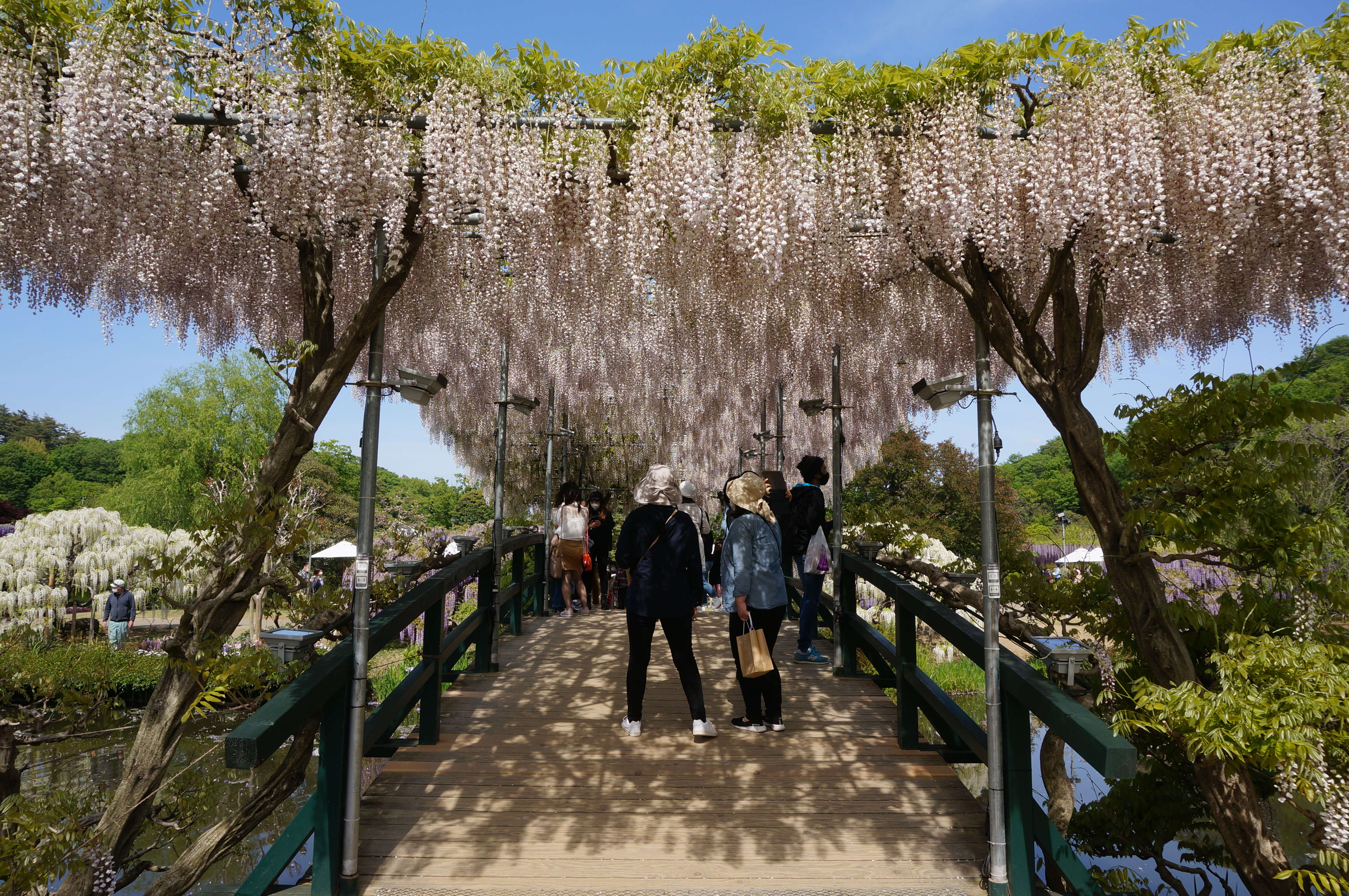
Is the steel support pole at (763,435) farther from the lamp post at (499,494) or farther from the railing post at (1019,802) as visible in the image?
the railing post at (1019,802)

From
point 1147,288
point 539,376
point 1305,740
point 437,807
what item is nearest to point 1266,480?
point 1305,740

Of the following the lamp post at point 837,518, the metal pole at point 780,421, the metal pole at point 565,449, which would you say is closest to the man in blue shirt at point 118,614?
the metal pole at point 565,449

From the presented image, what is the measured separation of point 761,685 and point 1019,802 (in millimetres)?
1334

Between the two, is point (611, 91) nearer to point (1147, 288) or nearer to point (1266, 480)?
point (1266, 480)

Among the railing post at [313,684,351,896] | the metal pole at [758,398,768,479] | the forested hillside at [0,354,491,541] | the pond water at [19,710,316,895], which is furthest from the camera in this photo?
the forested hillside at [0,354,491,541]

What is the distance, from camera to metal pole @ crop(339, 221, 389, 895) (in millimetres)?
2342

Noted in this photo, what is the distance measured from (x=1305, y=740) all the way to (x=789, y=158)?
298 centimetres

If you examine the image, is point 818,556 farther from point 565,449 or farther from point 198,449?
point 198,449

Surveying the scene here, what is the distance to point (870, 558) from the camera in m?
4.15

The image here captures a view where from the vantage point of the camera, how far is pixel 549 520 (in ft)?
21.8

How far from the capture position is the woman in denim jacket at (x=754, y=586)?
3479 mm

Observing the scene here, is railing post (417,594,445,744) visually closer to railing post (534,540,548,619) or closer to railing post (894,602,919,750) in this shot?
railing post (894,602,919,750)

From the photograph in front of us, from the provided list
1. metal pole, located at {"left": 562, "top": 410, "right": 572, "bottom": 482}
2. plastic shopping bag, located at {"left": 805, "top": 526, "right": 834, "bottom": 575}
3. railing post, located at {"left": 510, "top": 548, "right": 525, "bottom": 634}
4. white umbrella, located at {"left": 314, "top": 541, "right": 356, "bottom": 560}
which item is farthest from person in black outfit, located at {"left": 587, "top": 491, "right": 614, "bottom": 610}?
white umbrella, located at {"left": 314, "top": 541, "right": 356, "bottom": 560}

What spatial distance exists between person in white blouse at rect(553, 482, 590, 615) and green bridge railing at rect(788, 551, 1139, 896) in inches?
130
